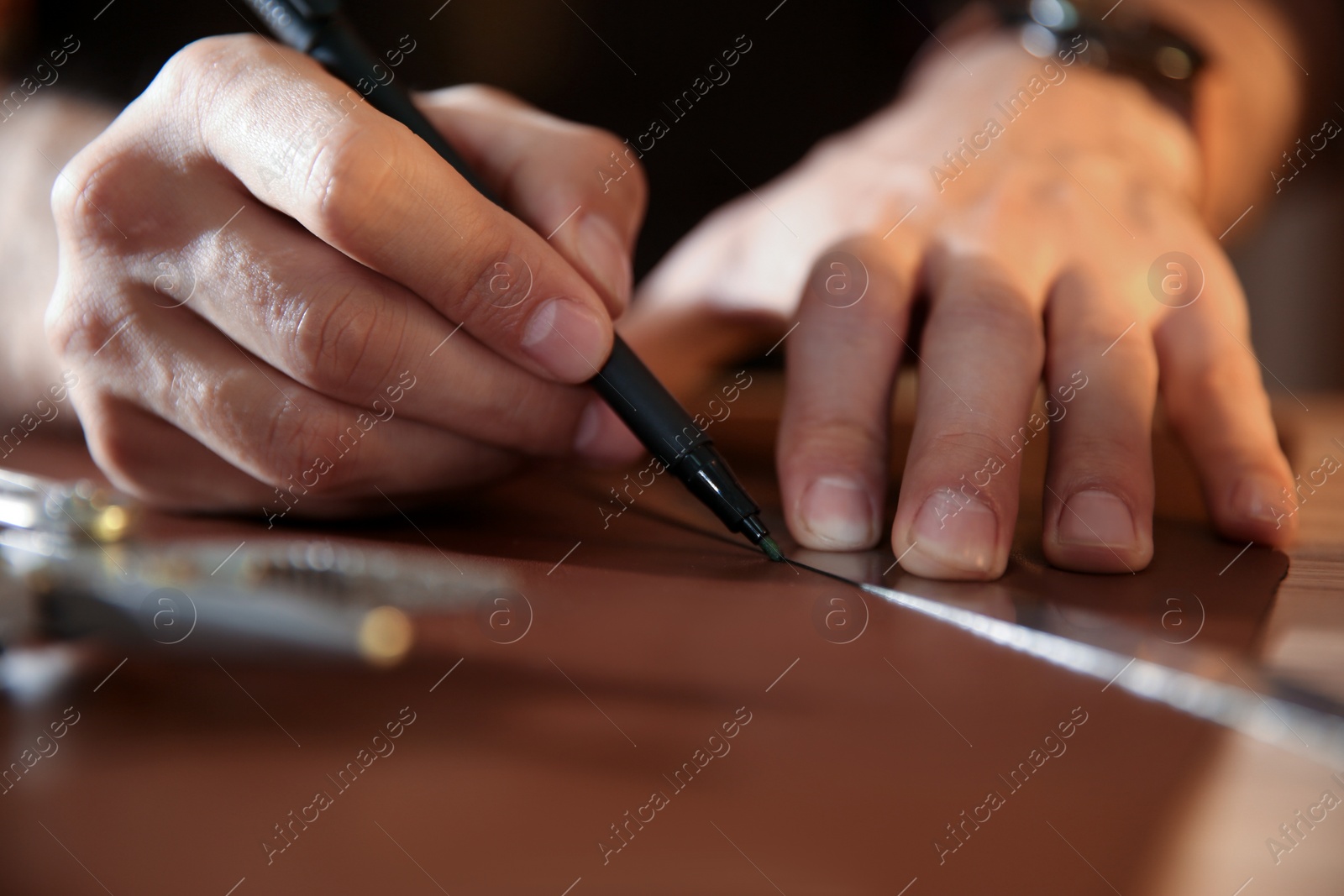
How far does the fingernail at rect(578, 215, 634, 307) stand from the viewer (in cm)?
54

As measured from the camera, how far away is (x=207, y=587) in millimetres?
431

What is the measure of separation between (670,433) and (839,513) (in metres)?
0.10

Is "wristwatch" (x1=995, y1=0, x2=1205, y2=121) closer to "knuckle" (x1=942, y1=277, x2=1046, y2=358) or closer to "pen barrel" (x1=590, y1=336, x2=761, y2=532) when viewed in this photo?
"knuckle" (x1=942, y1=277, x2=1046, y2=358)

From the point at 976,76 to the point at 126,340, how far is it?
0.90m

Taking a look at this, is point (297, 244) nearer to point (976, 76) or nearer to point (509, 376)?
point (509, 376)

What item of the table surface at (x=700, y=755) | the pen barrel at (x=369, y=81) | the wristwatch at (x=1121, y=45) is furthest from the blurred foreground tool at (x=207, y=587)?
the wristwatch at (x=1121, y=45)

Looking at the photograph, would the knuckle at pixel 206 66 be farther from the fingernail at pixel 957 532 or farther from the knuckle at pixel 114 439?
the fingernail at pixel 957 532

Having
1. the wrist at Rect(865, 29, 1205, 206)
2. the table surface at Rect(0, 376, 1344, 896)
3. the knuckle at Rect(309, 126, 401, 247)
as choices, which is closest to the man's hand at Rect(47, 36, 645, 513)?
the knuckle at Rect(309, 126, 401, 247)

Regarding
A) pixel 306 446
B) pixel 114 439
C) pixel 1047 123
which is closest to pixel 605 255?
pixel 306 446

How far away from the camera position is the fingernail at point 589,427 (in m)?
0.55

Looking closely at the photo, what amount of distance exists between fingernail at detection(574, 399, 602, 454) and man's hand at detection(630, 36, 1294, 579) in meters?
0.12

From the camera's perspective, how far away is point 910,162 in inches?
35.1

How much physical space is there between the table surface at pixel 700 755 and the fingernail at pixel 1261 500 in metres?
0.06

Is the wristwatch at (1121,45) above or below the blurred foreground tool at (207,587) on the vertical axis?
below
